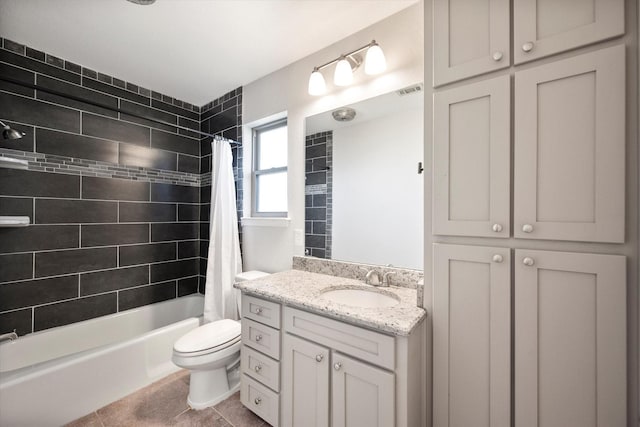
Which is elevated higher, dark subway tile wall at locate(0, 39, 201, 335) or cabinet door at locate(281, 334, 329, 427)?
dark subway tile wall at locate(0, 39, 201, 335)

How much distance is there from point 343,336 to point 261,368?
2.10ft

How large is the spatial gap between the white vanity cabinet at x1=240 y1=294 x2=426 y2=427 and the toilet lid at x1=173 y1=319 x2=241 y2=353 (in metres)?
0.23

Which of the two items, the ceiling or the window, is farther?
the window

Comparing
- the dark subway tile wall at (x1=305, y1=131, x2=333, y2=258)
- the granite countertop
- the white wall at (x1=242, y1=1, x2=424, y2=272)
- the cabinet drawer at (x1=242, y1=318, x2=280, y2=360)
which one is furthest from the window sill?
the cabinet drawer at (x1=242, y1=318, x2=280, y2=360)

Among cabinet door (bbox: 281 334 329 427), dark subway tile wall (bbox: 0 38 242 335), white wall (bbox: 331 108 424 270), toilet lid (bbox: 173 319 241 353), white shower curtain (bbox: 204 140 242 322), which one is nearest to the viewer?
cabinet door (bbox: 281 334 329 427)

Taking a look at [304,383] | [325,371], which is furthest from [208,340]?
[325,371]

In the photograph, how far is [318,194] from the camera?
6.12ft

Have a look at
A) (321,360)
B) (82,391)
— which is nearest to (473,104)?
(321,360)

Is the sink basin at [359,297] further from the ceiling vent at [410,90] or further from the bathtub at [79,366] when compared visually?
the bathtub at [79,366]

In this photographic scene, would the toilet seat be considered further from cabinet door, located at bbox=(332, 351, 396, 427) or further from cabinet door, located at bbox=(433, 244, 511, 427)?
cabinet door, located at bbox=(433, 244, 511, 427)

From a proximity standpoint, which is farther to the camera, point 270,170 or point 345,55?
point 270,170

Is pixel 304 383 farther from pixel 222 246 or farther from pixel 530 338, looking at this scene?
pixel 222 246

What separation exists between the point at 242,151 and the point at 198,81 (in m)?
0.73

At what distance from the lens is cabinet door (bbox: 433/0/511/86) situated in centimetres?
97
